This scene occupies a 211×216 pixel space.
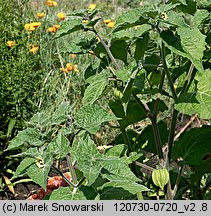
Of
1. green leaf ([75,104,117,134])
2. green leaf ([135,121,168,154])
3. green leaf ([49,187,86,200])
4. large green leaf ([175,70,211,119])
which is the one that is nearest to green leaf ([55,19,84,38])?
green leaf ([75,104,117,134])

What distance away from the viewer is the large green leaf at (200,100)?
62.7 inches

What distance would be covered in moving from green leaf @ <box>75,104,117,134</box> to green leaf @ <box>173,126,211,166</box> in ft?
1.56

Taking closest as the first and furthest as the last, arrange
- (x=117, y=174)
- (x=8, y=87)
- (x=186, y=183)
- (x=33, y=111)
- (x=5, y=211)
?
(x=5, y=211), (x=117, y=174), (x=186, y=183), (x=8, y=87), (x=33, y=111)

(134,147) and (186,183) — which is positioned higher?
(134,147)

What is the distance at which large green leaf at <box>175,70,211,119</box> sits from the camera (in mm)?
1594

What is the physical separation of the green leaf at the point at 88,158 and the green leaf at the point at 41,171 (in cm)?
8

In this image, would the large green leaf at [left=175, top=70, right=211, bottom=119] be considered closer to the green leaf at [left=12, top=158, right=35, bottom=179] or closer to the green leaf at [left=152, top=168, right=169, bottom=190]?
the green leaf at [left=152, top=168, right=169, bottom=190]

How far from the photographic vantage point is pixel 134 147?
2105mm

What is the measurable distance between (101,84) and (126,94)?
0.32 ft

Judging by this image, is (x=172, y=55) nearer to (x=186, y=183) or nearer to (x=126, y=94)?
(x=126, y=94)

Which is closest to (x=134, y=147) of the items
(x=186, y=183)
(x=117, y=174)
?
(x=186, y=183)

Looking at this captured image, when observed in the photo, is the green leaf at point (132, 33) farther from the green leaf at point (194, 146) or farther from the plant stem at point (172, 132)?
the green leaf at point (194, 146)

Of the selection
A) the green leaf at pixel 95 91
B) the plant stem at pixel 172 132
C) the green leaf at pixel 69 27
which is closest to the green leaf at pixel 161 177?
the plant stem at pixel 172 132

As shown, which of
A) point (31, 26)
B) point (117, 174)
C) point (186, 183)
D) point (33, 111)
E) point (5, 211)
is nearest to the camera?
point (5, 211)
